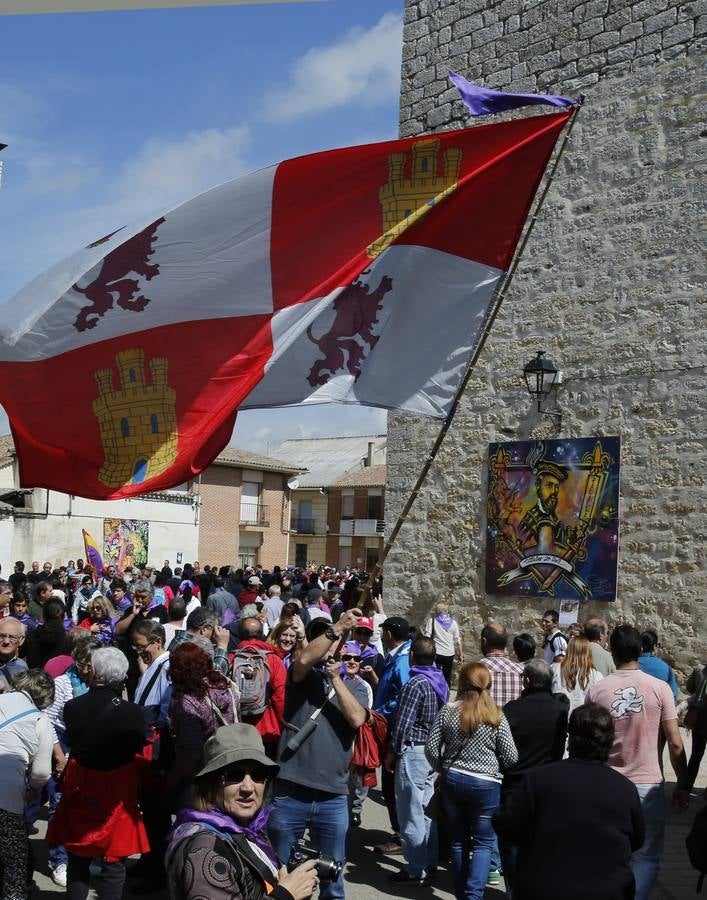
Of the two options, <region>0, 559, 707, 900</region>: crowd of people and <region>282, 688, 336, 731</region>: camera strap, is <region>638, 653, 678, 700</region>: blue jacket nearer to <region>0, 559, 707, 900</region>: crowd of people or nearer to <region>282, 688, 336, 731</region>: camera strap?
<region>0, 559, 707, 900</region>: crowd of people

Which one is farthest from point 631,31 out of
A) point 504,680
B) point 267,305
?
point 504,680

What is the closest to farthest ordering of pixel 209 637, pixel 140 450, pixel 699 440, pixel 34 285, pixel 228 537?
1. pixel 140 450
2. pixel 34 285
3. pixel 209 637
4. pixel 699 440
5. pixel 228 537

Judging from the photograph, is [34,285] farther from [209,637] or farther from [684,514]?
[684,514]

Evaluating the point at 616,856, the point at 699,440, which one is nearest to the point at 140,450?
the point at 616,856

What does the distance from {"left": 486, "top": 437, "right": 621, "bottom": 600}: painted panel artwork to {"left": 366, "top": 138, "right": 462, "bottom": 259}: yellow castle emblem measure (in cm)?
730

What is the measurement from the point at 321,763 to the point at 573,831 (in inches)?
56.6

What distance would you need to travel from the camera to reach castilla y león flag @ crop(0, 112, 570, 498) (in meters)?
5.28

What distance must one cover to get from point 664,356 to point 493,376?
8.17ft

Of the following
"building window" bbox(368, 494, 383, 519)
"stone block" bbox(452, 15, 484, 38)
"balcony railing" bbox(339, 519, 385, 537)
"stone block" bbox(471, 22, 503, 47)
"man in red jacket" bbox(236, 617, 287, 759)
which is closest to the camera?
"man in red jacket" bbox(236, 617, 287, 759)

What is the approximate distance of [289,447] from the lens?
75.2 m

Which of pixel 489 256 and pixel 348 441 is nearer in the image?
pixel 489 256

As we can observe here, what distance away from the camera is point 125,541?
3653cm

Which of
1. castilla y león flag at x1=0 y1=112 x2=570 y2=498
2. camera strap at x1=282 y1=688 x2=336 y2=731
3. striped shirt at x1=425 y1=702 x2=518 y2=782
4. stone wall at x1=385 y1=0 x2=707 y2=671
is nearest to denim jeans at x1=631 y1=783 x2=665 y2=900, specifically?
striped shirt at x1=425 y1=702 x2=518 y2=782

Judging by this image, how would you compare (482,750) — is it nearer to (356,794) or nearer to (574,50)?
(356,794)
